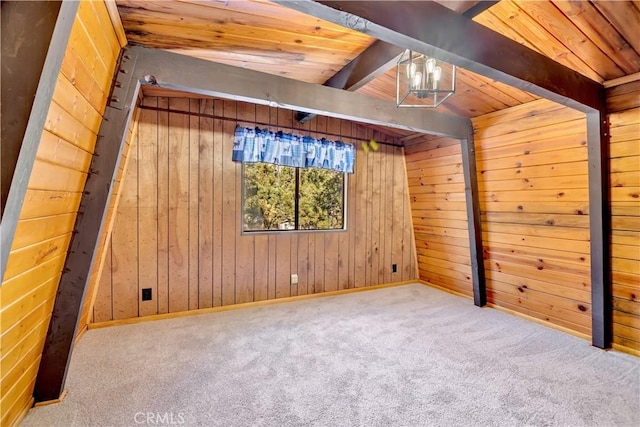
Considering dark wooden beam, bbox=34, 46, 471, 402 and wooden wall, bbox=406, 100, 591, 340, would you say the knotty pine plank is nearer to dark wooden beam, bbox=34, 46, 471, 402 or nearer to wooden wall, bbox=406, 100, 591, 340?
dark wooden beam, bbox=34, 46, 471, 402

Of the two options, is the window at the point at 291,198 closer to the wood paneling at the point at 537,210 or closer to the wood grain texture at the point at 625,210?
the wood paneling at the point at 537,210

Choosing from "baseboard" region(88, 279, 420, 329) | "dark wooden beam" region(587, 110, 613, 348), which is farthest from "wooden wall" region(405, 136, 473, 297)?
"dark wooden beam" region(587, 110, 613, 348)

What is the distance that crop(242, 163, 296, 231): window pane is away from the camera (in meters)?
3.11

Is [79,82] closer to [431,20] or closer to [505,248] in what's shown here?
[431,20]

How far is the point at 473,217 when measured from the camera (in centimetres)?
300

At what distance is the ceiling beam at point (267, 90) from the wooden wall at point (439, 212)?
2.45 ft

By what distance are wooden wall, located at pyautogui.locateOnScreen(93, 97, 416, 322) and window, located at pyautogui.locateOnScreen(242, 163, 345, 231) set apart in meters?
0.13

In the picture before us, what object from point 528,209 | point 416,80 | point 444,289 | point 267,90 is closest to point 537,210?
point 528,209

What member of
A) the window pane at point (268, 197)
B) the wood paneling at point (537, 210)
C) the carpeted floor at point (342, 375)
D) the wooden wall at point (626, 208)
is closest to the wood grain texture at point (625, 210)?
the wooden wall at point (626, 208)

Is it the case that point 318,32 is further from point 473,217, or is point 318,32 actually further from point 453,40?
point 473,217

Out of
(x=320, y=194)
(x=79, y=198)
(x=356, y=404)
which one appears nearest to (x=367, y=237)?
(x=320, y=194)

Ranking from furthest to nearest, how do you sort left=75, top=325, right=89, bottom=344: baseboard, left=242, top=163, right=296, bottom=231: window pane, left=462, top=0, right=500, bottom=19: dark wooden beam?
1. left=242, top=163, right=296, bottom=231: window pane
2. left=75, top=325, right=89, bottom=344: baseboard
3. left=462, top=0, right=500, bottom=19: dark wooden beam
